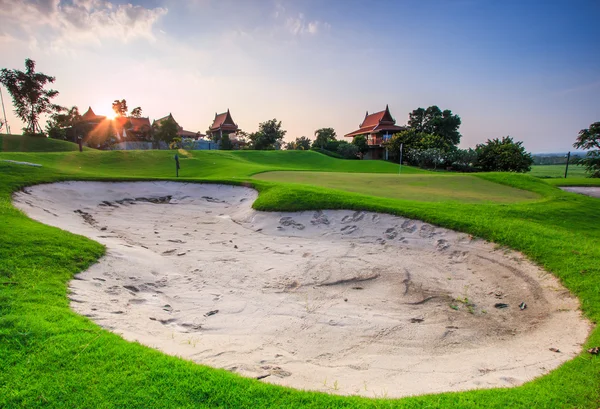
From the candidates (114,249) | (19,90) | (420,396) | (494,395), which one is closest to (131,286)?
(114,249)

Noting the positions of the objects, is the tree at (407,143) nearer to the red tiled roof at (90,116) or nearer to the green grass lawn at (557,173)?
the green grass lawn at (557,173)

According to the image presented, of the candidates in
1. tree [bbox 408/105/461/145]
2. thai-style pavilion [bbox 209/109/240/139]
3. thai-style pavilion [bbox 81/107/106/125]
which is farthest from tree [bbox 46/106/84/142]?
tree [bbox 408/105/461/145]

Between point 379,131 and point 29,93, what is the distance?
55291 millimetres

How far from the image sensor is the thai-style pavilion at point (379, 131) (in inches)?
2173

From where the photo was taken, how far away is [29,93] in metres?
49.6

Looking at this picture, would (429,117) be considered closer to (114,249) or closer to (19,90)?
(114,249)

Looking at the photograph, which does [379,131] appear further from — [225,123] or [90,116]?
[90,116]

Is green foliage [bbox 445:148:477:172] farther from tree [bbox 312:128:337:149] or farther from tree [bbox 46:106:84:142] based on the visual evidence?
tree [bbox 46:106:84:142]

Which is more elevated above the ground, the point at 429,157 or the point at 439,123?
the point at 439,123

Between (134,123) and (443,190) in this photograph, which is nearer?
(443,190)

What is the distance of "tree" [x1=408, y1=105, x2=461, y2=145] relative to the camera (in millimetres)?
56484

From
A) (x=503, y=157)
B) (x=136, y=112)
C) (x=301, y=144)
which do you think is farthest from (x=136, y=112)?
(x=503, y=157)

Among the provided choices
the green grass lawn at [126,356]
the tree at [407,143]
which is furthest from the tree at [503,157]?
the green grass lawn at [126,356]

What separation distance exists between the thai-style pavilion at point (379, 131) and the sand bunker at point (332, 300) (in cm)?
4764
